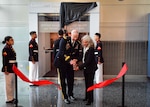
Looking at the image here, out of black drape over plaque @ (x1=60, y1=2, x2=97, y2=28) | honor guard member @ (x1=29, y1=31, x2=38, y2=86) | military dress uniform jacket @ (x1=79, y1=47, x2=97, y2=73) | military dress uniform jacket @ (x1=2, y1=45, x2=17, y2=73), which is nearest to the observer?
military dress uniform jacket @ (x1=79, y1=47, x2=97, y2=73)

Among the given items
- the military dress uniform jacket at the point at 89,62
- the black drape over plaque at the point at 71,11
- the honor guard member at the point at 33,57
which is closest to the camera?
the military dress uniform jacket at the point at 89,62

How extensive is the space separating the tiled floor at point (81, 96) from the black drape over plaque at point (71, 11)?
2114 millimetres

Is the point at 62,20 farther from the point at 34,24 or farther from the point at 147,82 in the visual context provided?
the point at 147,82

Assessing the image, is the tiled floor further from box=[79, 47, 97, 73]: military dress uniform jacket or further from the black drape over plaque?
the black drape over plaque

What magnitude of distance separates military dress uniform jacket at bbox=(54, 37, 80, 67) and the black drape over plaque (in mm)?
2435

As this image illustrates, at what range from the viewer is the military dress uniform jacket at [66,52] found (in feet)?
17.4

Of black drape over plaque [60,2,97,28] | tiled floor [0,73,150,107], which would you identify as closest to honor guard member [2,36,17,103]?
tiled floor [0,73,150,107]

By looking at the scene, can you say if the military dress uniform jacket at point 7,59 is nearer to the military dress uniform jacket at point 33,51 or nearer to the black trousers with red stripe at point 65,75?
the black trousers with red stripe at point 65,75

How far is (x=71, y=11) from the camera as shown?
782 centimetres

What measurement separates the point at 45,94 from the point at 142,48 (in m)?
4.13

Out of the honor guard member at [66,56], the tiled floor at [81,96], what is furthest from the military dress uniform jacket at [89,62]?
the tiled floor at [81,96]

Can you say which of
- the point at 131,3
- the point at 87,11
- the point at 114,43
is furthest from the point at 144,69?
the point at 87,11

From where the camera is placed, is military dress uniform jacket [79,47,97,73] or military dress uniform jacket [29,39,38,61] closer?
military dress uniform jacket [79,47,97,73]

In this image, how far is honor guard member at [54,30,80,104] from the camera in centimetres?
532
